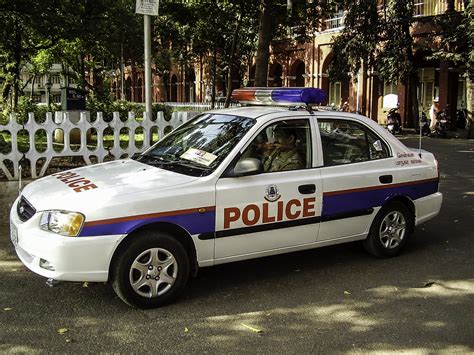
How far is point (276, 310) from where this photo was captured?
4641mm

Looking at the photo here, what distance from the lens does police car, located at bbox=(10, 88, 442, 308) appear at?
4.34 metres

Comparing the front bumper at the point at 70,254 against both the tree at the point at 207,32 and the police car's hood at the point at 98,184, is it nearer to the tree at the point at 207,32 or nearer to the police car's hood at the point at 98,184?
the police car's hood at the point at 98,184

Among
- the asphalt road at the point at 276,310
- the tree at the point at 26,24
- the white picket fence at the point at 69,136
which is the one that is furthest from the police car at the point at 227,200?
the tree at the point at 26,24

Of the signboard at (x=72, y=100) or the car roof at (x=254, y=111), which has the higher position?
the signboard at (x=72, y=100)

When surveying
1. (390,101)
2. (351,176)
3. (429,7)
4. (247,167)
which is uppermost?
(429,7)

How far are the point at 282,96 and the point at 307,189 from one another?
116 cm

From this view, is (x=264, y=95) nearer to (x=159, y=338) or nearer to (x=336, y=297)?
(x=336, y=297)

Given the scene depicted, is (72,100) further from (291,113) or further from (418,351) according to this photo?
(418,351)

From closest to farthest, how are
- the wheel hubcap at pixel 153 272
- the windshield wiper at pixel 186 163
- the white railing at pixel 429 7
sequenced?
the wheel hubcap at pixel 153 272 < the windshield wiper at pixel 186 163 < the white railing at pixel 429 7

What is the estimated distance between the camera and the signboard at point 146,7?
7703 mm

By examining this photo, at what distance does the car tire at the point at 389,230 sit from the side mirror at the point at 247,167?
178 centimetres

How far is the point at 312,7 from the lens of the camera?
61.0ft

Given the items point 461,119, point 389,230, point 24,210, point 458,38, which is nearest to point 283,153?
point 389,230

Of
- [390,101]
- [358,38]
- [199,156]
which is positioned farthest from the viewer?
[390,101]
